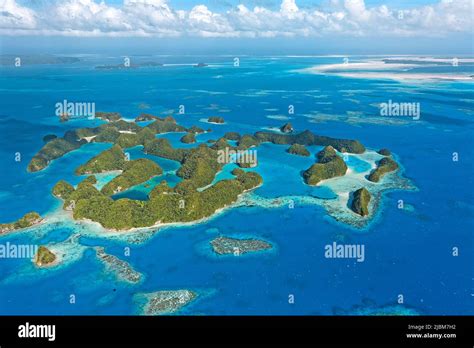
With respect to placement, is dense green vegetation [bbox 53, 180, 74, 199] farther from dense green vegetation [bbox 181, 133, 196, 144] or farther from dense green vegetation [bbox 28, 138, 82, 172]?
dense green vegetation [bbox 181, 133, 196, 144]

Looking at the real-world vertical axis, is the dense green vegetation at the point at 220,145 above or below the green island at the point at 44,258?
above

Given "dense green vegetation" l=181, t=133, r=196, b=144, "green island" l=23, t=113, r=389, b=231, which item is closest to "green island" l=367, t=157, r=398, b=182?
"green island" l=23, t=113, r=389, b=231

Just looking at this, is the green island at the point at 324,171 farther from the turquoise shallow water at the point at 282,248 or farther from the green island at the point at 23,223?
the green island at the point at 23,223

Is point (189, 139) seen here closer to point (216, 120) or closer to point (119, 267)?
point (216, 120)

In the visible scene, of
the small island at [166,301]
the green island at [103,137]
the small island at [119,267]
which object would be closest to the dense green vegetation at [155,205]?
the small island at [119,267]

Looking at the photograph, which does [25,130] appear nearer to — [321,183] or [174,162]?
[174,162]

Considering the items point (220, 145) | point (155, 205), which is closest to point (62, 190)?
point (155, 205)

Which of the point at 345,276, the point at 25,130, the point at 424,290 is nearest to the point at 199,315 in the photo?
the point at 345,276
